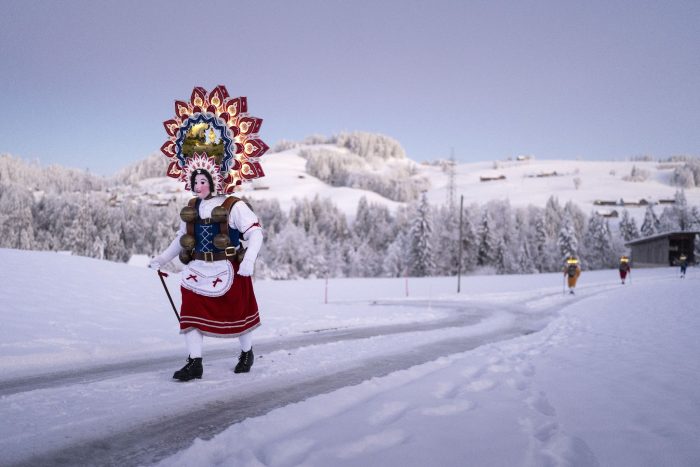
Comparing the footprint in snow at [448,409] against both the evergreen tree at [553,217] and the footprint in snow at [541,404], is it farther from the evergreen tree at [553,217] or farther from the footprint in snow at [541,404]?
the evergreen tree at [553,217]

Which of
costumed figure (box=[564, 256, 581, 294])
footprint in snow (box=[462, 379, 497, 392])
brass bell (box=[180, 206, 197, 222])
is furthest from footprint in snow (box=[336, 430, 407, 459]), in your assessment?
costumed figure (box=[564, 256, 581, 294])

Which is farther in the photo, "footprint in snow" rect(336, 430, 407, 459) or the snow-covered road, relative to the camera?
the snow-covered road

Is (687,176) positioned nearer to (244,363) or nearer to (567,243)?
(567,243)

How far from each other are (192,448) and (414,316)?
10417 mm

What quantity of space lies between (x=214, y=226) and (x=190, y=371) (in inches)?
69.4

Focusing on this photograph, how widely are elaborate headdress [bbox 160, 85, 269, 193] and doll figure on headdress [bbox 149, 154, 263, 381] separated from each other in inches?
2.4

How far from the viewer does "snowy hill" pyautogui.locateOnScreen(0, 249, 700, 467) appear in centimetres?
293

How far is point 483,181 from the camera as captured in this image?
193m

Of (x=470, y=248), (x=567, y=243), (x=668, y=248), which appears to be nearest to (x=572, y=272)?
(x=668, y=248)

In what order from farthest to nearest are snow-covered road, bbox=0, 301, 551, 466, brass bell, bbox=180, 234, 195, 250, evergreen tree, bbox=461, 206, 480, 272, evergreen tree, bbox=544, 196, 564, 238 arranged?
evergreen tree, bbox=544, 196, 564, 238 < evergreen tree, bbox=461, 206, 480, 272 < brass bell, bbox=180, 234, 195, 250 < snow-covered road, bbox=0, 301, 551, 466

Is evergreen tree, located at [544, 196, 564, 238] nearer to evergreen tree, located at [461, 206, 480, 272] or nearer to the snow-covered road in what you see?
evergreen tree, located at [461, 206, 480, 272]

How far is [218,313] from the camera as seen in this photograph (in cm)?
530

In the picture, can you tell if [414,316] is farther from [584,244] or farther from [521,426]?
[584,244]

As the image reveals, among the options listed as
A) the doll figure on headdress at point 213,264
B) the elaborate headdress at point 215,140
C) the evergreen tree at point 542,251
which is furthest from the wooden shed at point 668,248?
the doll figure on headdress at point 213,264
